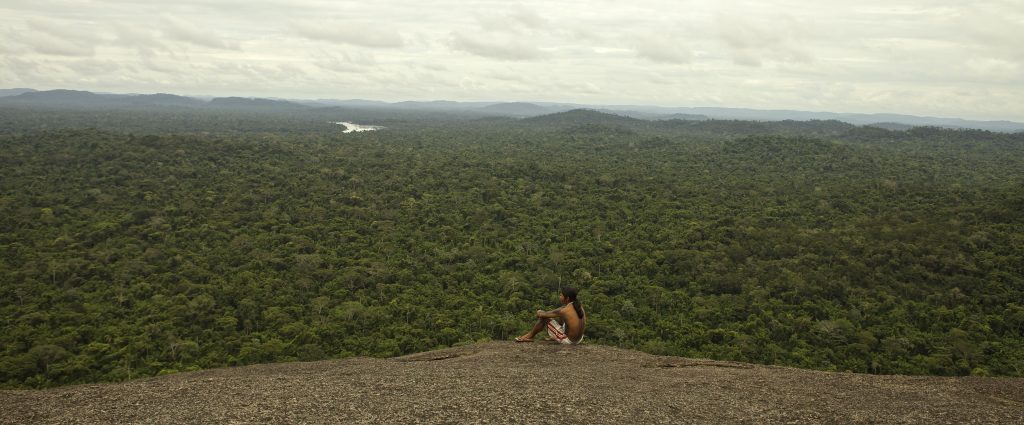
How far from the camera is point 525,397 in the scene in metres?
10.9

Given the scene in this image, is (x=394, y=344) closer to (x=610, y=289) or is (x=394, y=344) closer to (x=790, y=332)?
(x=610, y=289)

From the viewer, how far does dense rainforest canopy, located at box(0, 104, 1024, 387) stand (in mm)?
29203

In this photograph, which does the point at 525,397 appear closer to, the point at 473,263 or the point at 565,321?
Answer: the point at 565,321

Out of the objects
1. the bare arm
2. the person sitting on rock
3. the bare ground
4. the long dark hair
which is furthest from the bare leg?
the bare ground

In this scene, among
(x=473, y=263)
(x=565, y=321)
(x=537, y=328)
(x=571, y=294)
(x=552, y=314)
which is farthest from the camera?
(x=473, y=263)

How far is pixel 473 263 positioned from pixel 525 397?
107 feet

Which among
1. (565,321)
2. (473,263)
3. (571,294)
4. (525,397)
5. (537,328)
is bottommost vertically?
(473,263)

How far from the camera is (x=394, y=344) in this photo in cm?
2933

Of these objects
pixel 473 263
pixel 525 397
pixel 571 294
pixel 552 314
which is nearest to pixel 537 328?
pixel 552 314

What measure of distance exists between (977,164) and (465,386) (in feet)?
415

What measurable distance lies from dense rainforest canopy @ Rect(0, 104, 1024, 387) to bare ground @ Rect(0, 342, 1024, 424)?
1570cm

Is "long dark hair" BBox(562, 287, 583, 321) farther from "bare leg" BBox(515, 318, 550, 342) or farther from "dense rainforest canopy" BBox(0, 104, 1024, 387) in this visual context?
"dense rainforest canopy" BBox(0, 104, 1024, 387)

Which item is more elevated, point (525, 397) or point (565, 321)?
point (565, 321)

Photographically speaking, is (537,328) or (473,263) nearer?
(537,328)
